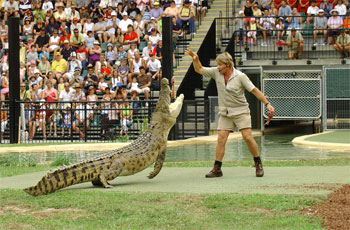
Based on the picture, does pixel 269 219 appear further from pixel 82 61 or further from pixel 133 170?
pixel 82 61

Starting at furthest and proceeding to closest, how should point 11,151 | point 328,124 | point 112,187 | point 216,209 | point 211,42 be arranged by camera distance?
point 211,42
point 328,124
point 11,151
point 112,187
point 216,209

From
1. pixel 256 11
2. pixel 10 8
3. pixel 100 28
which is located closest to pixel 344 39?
pixel 256 11

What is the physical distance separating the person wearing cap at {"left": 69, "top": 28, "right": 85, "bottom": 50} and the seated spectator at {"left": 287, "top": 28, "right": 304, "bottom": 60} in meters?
8.07

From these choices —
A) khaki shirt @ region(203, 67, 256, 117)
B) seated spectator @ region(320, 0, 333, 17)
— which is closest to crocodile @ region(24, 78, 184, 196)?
khaki shirt @ region(203, 67, 256, 117)

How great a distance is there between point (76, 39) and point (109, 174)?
18.0 m

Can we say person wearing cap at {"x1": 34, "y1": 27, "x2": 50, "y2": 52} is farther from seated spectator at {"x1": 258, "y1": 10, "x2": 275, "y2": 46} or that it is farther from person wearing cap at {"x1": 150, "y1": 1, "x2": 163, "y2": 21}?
seated spectator at {"x1": 258, "y1": 10, "x2": 275, "y2": 46}

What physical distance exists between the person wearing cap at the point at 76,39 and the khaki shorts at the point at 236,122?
55.5 ft

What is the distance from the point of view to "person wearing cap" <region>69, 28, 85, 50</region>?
86.5 feet

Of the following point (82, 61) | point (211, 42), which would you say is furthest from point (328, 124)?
point (82, 61)

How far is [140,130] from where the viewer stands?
19.7 m

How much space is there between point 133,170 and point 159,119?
3.00 feet

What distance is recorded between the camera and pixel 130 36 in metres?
25.4

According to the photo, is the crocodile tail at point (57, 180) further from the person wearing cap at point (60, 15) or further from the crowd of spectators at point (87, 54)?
the person wearing cap at point (60, 15)

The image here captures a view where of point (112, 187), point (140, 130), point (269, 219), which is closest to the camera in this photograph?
point (269, 219)
